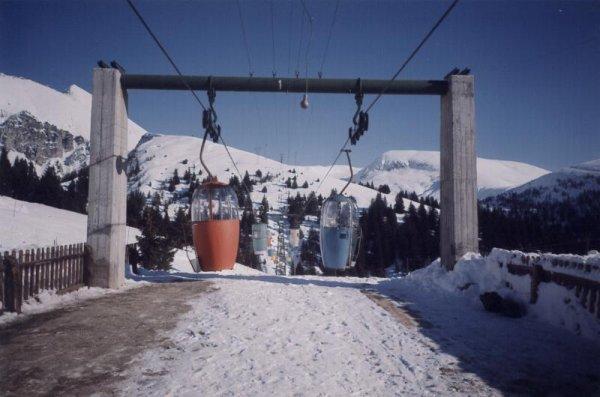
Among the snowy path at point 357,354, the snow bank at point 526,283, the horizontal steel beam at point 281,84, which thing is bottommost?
the snowy path at point 357,354

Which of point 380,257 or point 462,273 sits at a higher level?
point 462,273

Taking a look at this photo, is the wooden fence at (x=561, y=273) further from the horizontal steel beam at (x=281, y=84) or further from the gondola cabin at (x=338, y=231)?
the horizontal steel beam at (x=281, y=84)

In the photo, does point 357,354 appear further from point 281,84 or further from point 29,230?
point 29,230

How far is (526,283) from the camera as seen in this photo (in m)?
8.74

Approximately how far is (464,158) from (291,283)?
7.02 meters

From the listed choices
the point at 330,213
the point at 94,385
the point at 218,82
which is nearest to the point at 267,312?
the point at 330,213

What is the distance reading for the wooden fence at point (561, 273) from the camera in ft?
22.1

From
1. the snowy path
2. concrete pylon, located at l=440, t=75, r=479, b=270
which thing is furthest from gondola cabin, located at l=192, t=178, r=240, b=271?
concrete pylon, located at l=440, t=75, r=479, b=270

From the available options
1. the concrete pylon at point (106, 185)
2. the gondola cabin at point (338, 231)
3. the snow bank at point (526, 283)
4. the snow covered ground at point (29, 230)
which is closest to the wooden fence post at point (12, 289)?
the concrete pylon at point (106, 185)

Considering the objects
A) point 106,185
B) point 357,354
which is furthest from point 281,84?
point 357,354

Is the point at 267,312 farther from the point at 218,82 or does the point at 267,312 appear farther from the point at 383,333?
the point at 218,82

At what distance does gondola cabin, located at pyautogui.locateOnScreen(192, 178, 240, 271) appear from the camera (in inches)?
264

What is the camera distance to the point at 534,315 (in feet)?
27.1

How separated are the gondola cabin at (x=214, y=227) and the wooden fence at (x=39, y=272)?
4503mm
